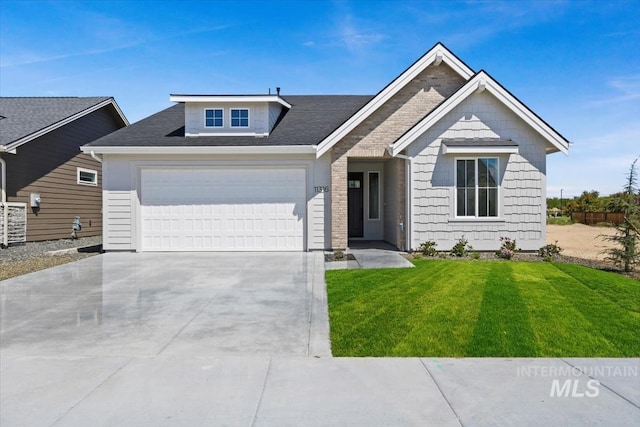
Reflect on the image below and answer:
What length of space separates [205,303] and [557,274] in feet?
24.7

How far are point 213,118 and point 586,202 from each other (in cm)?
3538

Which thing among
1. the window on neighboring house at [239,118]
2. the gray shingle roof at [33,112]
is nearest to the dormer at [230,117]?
the window on neighboring house at [239,118]

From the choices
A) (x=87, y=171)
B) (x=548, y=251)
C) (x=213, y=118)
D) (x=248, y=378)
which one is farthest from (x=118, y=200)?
(x=548, y=251)

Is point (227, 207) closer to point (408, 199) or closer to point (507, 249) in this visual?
point (408, 199)

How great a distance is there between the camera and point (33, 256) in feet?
44.9

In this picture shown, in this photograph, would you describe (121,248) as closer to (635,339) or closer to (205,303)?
(205,303)

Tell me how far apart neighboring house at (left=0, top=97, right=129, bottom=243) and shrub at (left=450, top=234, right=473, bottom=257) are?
1575 centimetres

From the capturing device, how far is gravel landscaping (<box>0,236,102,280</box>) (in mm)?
11039

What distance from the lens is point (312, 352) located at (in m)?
4.96

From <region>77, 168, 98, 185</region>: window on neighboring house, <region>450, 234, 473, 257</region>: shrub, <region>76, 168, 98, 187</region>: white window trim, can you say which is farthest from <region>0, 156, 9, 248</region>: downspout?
<region>450, 234, 473, 257</region>: shrub

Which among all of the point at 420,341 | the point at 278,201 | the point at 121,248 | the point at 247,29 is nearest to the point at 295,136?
the point at 278,201

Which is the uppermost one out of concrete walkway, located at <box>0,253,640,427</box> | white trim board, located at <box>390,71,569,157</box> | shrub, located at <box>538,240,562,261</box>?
white trim board, located at <box>390,71,569,157</box>

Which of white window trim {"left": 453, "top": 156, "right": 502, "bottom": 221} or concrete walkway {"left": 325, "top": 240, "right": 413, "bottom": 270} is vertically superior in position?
white window trim {"left": 453, "top": 156, "right": 502, "bottom": 221}

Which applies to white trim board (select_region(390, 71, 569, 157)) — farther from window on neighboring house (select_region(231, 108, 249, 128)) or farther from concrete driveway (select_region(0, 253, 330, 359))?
window on neighboring house (select_region(231, 108, 249, 128))
